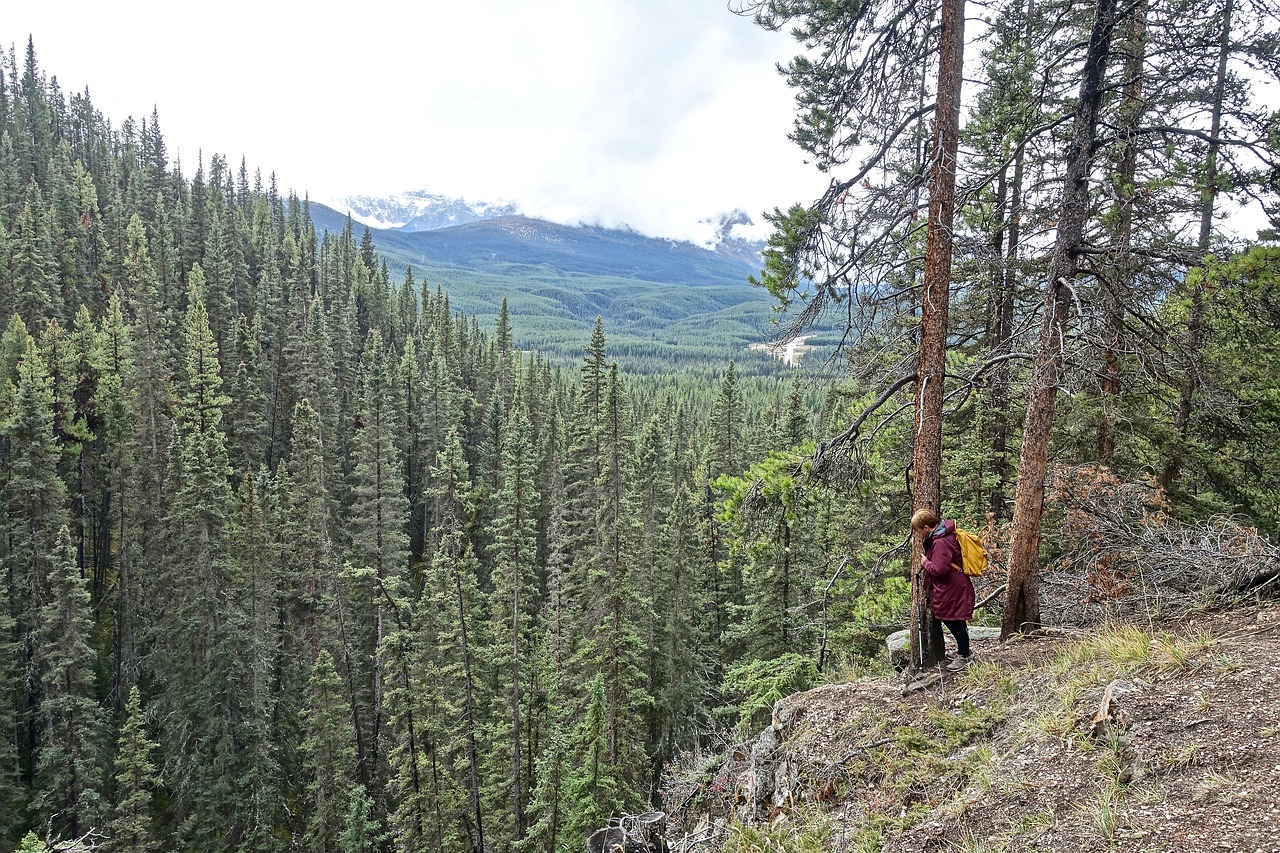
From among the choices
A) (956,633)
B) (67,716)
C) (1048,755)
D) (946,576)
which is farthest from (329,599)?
(1048,755)

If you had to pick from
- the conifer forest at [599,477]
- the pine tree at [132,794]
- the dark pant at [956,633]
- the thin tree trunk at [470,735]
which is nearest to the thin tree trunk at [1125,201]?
the conifer forest at [599,477]

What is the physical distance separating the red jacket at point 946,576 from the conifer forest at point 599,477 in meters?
0.94

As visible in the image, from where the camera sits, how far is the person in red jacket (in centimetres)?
723

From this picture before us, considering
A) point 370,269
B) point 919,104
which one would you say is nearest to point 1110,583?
point 919,104

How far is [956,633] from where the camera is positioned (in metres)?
7.80

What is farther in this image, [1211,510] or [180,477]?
[180,477]

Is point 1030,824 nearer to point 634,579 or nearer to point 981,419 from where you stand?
point 981,419

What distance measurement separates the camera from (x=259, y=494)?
1423 inches

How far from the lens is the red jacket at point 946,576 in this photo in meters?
7.22

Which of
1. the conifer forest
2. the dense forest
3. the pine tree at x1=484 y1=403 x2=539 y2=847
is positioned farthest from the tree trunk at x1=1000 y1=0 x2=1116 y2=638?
the pine tree at x1=484 y1=403 x2=539 y2=847

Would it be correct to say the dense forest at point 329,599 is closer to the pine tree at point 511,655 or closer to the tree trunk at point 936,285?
the pine tree at point 511,655

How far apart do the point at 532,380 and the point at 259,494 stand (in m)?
28.8

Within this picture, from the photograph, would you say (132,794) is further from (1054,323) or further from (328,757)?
(1054,323)

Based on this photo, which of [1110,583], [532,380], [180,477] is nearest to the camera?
[1110,583]
